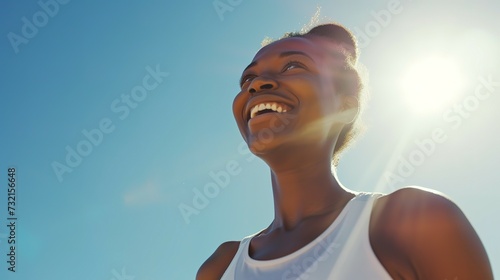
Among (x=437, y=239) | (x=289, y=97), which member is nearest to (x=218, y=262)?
(x=289, y=97)

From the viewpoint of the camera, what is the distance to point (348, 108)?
2.97 meters

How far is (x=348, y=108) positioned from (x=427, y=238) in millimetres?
1099

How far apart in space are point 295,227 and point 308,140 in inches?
19.1

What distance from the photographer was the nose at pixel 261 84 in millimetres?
2749

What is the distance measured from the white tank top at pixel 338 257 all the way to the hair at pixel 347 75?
705 mm

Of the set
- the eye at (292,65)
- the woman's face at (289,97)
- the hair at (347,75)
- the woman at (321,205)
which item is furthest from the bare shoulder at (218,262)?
the eye at (292,65)

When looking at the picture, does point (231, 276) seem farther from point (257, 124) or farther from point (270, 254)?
point (257, 124)

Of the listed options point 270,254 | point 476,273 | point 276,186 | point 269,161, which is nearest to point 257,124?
point 269,161

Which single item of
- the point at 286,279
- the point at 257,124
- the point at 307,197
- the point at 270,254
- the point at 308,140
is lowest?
the point at 286,279

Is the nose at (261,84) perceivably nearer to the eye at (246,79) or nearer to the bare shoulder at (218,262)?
the eye at (246,79)

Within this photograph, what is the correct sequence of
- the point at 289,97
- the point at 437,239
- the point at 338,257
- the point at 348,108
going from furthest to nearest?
the point at 348,108, the point at 289,97, the point at 338,257, the point at 437,239

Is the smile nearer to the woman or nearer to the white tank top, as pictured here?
the woman

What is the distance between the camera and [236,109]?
293 centimetres

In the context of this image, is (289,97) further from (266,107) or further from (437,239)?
(437,239)
